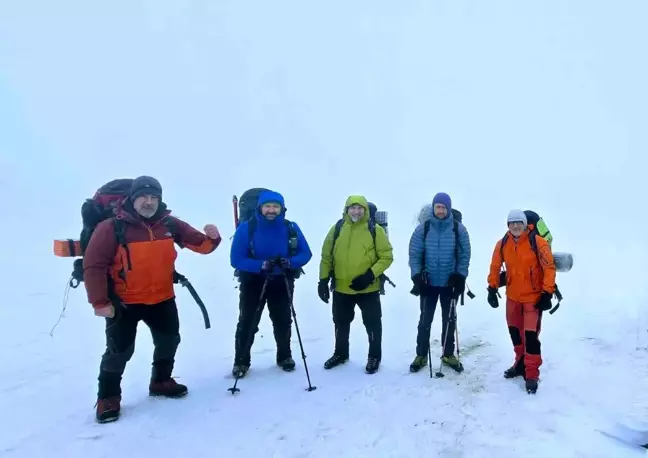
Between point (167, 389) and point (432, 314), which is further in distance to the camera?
point (432, 314)

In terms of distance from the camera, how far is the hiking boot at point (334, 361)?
22.7 ft

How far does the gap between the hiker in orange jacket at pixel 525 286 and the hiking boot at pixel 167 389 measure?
13.6 feet

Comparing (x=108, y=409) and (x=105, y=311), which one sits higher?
(x=105, y=311)

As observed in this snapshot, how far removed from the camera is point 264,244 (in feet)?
21.4

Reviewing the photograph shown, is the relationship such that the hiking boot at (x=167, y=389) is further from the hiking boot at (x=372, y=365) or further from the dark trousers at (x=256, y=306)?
the hiking boot at (x=372, y=365)

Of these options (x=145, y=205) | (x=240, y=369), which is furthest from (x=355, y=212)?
(x=145, y=205)

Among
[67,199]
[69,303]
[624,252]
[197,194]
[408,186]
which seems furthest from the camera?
[408,186]

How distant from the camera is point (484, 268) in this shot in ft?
49.3

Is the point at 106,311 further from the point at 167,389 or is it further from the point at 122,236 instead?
the point at 167,389

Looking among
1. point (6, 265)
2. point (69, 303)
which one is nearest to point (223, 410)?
point (69, 303)

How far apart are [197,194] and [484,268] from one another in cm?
3267

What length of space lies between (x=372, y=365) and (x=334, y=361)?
579mm

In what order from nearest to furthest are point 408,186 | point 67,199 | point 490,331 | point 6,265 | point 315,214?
point 490,331 → point 6,265 → point 315,214 → point 67,199 → point 408,186

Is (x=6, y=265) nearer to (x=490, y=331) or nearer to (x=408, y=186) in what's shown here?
(x=490, y=331)
